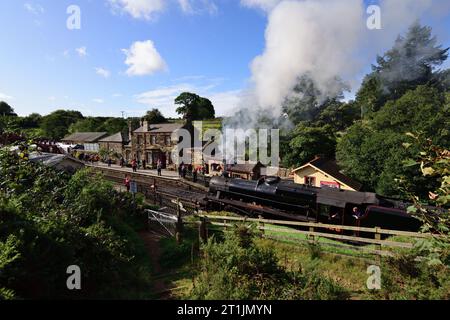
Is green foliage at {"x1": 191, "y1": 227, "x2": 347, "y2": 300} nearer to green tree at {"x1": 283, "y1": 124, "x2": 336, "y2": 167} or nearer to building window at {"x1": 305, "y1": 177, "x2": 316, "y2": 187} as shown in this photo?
building window at {"x1": 305, "y1": 177, "x2": 316, "y2": 187}

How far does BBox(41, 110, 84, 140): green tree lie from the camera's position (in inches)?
2665

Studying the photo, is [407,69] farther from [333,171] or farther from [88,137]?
[88,137]

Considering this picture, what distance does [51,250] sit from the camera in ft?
19.0

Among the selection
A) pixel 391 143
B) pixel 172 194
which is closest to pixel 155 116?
pixel 172 194

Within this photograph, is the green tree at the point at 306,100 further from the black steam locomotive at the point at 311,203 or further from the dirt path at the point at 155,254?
the dirt path at the point at 155,254

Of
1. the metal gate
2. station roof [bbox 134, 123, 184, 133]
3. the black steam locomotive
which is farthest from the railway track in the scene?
station roof [bbox 134, 123, 184, 133]

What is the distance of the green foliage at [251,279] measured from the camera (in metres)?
5.72

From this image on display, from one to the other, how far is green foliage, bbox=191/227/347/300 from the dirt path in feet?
5.13

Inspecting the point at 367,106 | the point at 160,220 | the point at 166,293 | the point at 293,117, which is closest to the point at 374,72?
the point at 367,106

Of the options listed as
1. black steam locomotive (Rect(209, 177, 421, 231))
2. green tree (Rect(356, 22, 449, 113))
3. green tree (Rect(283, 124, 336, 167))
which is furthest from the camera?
green tree (Rect(356, 22, 449, 113))

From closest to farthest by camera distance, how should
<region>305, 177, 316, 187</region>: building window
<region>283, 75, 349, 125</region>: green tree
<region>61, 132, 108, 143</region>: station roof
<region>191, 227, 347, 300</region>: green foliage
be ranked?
<region>191, 227, 347, 300</region>: green foliage → <region>305, 177, 316, 187</region>: building window → <region>283, 75, 349, 125</region>: green tree → <region>61, 132, 108, 143</region>: station roof

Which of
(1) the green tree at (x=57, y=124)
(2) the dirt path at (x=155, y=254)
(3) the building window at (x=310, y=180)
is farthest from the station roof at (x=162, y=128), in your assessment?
(1) the green tree at (x=57, y=124)

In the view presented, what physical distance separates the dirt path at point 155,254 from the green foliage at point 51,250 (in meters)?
0.35

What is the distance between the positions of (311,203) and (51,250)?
32.7 feet
